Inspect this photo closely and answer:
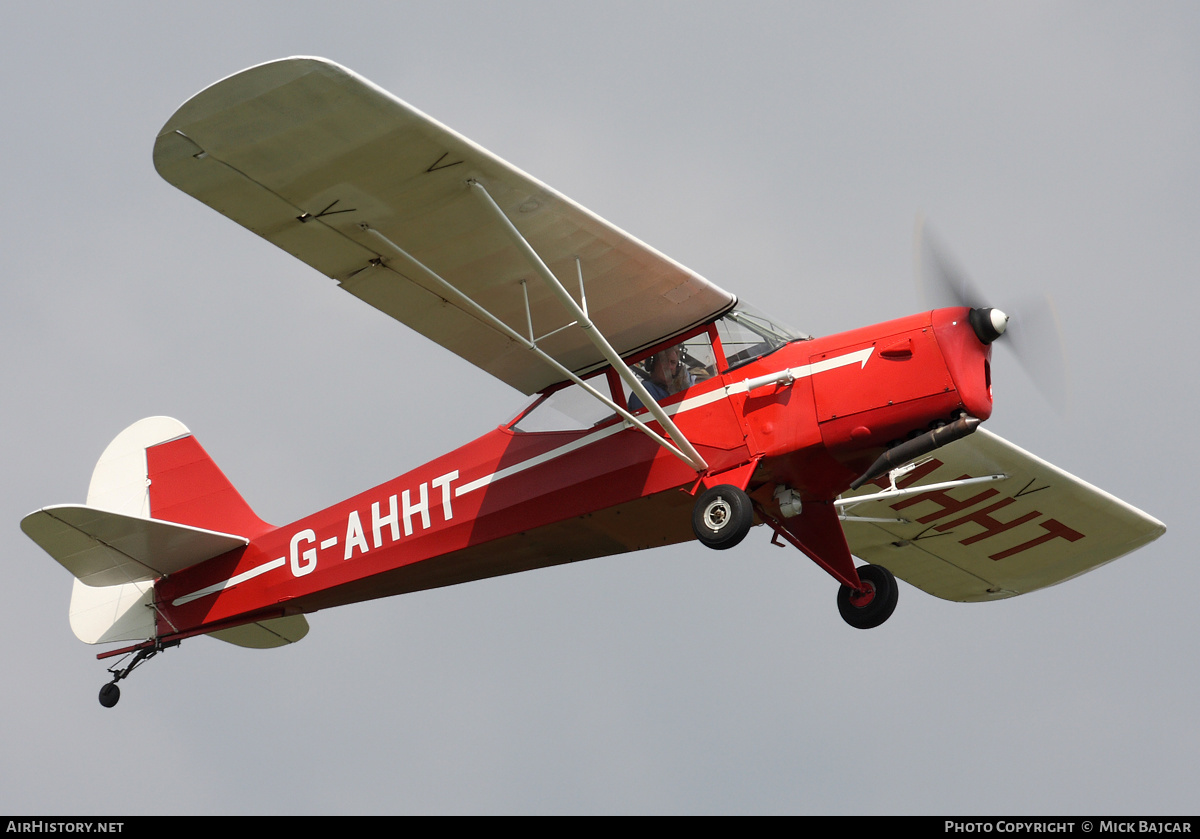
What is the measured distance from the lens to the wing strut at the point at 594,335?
997cm

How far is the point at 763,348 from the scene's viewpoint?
10805mm

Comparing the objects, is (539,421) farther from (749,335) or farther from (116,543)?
(116,543)

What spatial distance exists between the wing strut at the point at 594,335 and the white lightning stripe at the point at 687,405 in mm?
258

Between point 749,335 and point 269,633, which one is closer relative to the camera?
point 749,335

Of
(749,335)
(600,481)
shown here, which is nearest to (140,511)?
(600,481)

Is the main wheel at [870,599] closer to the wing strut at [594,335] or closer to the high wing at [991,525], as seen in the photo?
the high wing at [991,525]

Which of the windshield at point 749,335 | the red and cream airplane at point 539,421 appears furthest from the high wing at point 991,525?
the windshield at point 749,335

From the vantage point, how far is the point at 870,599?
11.4m

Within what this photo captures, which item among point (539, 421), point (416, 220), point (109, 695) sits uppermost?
point (416, 220)

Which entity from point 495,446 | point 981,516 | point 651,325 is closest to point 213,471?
point 495,446

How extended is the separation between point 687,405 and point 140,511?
6135 millimetres

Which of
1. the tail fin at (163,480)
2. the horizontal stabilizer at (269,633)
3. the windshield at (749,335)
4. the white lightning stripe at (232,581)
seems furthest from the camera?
the tail fin at (163,480)

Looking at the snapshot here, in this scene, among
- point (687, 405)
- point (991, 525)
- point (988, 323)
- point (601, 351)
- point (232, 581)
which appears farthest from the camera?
point (991, 525)

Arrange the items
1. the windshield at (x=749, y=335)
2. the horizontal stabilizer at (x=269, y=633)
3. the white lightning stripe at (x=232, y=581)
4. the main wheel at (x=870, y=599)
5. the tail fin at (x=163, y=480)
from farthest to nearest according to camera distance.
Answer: the tail fin at (x=163, y=480)
the horizontal stabilizer at (x=269, y=633)
the white lightning stripe at (x=232, y=581)
the main wheel at (x=870, y=599)
the windshield at (x=749, y=335)
